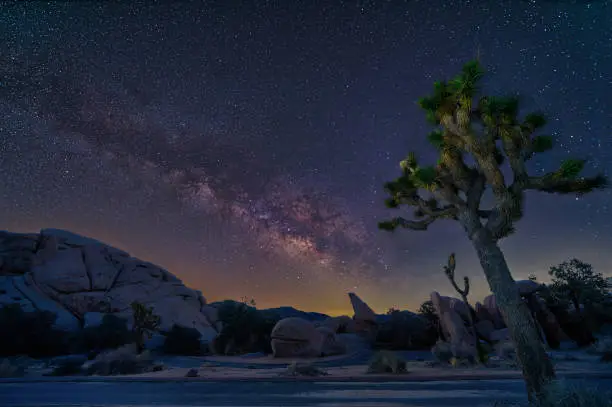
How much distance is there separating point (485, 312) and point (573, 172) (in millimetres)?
28883

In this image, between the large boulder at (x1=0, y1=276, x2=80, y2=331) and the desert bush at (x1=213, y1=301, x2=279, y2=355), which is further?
the large boulder at (x1=0, y1=276, x2=80, y2=331)

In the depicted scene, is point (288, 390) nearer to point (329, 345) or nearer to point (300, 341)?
point (300, 341)

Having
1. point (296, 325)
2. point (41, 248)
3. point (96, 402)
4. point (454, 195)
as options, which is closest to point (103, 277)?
point (41, 248)

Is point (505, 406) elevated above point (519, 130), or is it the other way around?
point (519, 130)

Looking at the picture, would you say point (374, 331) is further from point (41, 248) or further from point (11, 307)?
point (41, 248)

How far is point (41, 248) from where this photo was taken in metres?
54.0

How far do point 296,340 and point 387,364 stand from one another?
37.6 ft

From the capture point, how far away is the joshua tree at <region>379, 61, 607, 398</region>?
804cm

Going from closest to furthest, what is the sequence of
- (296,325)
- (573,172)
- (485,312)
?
(573,172) → (296,325) → (485,312)

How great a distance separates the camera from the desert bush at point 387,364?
1650 cm

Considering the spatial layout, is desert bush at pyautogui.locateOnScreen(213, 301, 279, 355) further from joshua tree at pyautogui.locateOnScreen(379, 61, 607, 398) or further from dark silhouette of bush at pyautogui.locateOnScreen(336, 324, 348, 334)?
joshua tree at pyautogui.locateOnScreen(379, 61, 607, 398)

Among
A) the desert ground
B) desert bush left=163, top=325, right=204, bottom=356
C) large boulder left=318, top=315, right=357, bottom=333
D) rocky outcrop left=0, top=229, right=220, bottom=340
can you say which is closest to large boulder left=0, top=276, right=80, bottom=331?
rocky outcrop left=0, top=229, right=220, bottom=340

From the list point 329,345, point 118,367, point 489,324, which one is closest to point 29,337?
point 118,367

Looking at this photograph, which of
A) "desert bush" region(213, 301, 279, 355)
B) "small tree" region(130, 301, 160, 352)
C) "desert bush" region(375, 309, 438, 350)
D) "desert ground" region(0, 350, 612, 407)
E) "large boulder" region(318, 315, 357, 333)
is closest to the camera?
"desert ground" region(0, 350, 612, 407)
